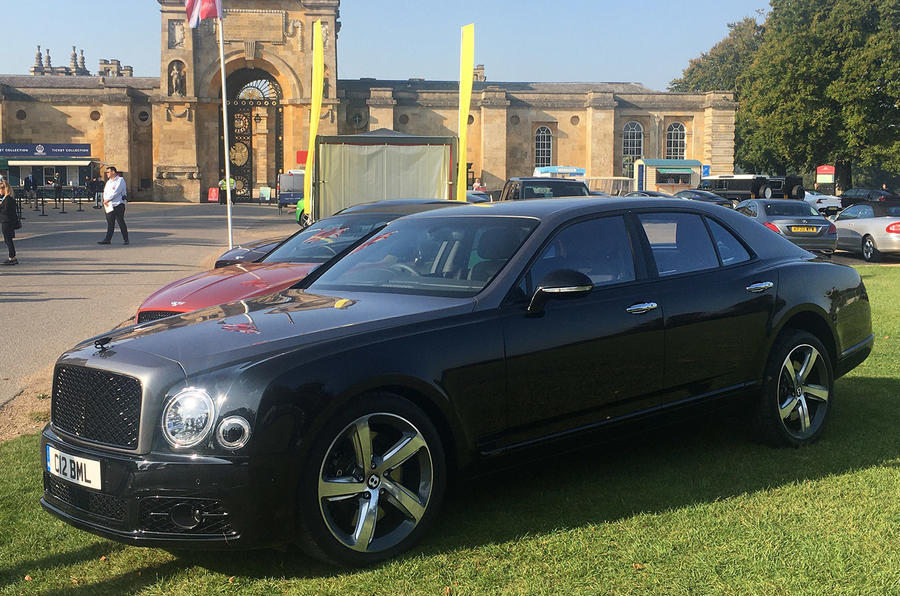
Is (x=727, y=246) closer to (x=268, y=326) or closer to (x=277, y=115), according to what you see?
(x=268, y=326)

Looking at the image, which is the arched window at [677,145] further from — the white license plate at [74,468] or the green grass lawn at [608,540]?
the white license plate at [74,468]

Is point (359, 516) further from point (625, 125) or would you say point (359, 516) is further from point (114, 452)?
point (625, 125)

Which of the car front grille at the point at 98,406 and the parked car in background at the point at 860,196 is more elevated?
the parked car in background at the point at 860,196

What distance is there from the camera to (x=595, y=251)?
200 inches

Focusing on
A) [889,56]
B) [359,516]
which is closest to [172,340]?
[359,516]

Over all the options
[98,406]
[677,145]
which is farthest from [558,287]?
[677,145]

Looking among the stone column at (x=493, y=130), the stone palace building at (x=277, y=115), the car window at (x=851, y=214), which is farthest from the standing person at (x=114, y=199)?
the stone column at (x=493, y=130)

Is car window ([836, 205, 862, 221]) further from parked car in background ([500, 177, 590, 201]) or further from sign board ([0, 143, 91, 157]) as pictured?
sign board ([0, 143, 91, 157])

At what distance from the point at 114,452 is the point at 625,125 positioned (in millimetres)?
68910

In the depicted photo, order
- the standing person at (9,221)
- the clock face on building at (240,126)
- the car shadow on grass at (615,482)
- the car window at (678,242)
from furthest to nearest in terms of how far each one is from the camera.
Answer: the clock face on building at (240,126), the standing person at (9,221), the car window at (678,242), the car shadow on grass at (615,482)

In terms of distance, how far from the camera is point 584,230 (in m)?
5.08

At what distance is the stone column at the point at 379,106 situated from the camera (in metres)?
64.4

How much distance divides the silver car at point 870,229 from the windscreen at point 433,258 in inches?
824

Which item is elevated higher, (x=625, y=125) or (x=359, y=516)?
(x=625, y=125)
